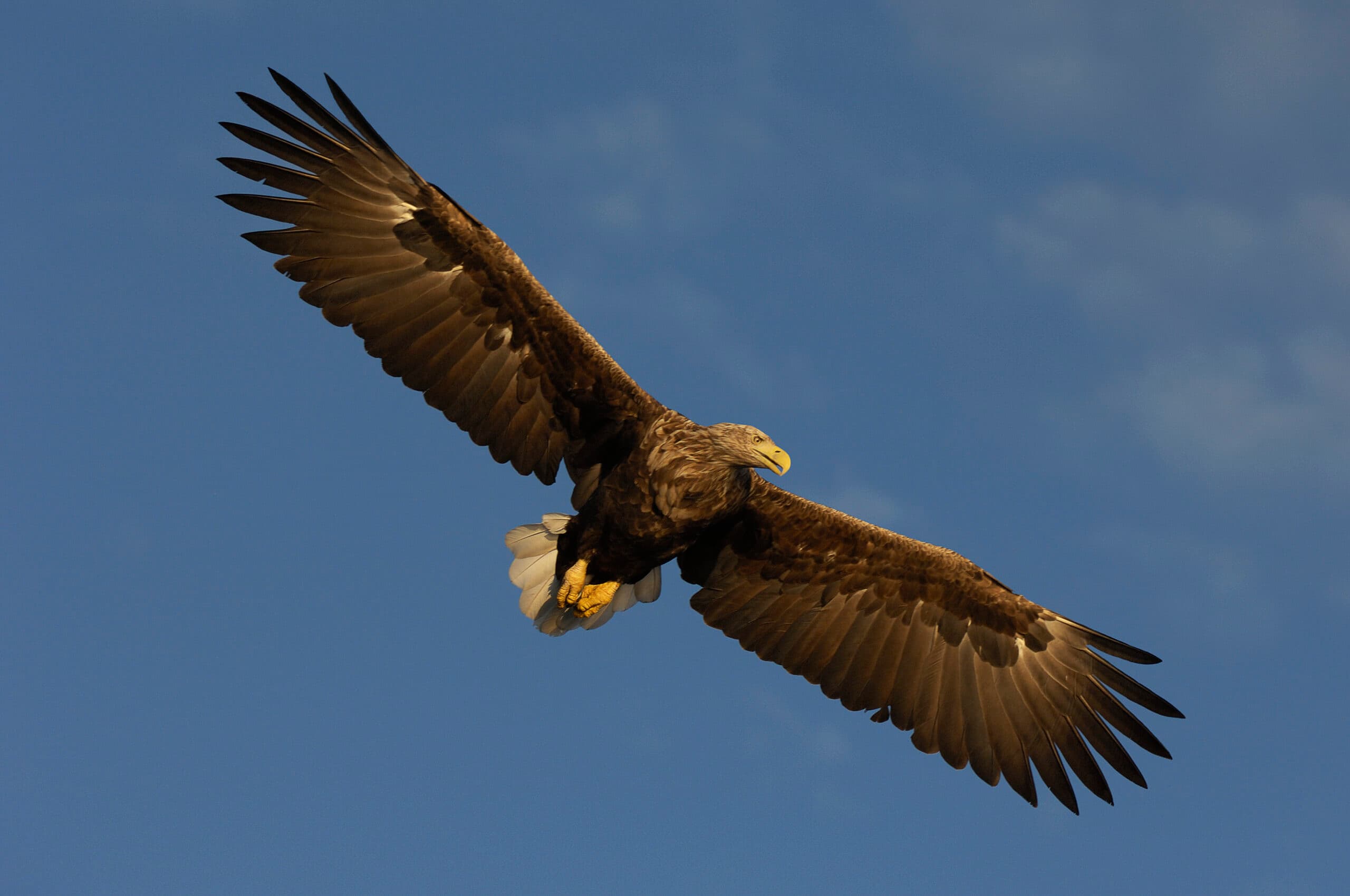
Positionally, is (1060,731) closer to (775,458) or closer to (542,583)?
(775,458)

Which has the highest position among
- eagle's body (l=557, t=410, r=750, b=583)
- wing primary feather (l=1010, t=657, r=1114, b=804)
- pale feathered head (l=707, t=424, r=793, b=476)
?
wing primary feather (l=1010, t=657, r=1114, b=804)

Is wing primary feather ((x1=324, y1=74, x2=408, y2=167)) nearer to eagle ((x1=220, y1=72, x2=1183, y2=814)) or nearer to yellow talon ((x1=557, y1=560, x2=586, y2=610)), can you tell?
eagle ((x1=220, y1=72, x2=1183, y2=814))

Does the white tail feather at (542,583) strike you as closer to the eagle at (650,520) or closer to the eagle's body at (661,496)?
the eagle at (650,520)

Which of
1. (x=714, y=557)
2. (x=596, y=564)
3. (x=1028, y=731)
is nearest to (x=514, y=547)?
(x=596, y=564)

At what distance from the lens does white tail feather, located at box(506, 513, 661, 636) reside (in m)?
9.39

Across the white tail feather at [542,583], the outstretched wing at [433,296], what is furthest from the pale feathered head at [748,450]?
the white tail feather at [542,583]

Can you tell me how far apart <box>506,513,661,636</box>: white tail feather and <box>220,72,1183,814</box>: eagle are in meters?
0.01

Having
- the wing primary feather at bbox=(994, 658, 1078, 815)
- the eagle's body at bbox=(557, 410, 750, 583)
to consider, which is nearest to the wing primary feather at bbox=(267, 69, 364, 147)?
the eagle's body at bbox=(557, 410, 750, 583)

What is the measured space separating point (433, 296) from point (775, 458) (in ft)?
8.39

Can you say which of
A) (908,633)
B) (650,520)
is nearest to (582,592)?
(650,520)

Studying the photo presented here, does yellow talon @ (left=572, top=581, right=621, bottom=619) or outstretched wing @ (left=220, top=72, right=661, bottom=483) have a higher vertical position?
outstretched wing @ (left=220, top=72, right=661, bottom=483)

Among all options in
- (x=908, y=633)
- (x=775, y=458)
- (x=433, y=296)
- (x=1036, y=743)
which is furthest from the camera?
(x=908, y=633)

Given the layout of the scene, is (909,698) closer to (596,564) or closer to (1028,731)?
(1028,731)

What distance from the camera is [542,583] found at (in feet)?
30.9
